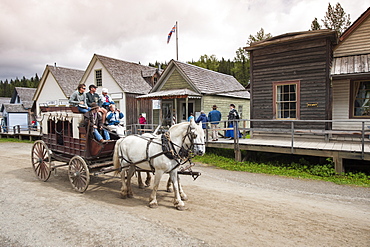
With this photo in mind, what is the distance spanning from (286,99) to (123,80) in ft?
49.0

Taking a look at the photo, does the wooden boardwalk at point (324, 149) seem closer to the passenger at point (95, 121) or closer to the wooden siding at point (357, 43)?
the wooden siding at point (357, 43)

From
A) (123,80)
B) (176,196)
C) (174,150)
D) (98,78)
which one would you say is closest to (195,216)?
(176,196)

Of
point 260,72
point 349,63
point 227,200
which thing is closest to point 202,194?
point 227,200

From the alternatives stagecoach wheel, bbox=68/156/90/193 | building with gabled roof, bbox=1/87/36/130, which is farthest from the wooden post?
building with gabled roof, bbox=1/87/36/130

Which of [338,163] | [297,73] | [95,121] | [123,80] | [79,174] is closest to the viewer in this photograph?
[79,174]

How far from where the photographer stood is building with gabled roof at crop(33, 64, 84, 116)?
2631 cm

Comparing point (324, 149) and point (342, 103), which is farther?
point (342, 103)

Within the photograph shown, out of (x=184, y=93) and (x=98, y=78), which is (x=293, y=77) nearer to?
(x=184, y=93)

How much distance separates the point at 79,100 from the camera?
707cm

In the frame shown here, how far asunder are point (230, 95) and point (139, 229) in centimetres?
1638

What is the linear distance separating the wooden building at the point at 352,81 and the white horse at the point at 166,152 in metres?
8.18

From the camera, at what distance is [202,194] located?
6.32 metres

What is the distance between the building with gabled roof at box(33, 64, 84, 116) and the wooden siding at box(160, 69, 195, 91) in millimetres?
13680

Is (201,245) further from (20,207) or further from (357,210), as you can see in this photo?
Result: (20,207)
